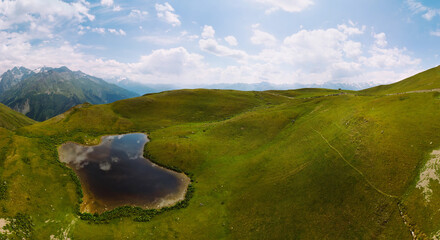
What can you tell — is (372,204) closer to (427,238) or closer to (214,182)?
(427,238)

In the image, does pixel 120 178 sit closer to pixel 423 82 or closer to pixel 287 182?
pixel 287 182

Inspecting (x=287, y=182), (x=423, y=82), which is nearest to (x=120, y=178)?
(x=287, y=182)

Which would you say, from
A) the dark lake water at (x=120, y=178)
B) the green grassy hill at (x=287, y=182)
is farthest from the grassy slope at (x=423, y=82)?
the dark lake water at (x=120, y=178)

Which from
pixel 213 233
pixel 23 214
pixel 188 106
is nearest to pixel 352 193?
pixel 213 233

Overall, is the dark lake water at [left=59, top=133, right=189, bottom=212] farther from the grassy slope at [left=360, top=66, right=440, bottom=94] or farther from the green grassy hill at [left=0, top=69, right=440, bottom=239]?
the grassy slope at [left=360, top=66, right=440, bottom=94]

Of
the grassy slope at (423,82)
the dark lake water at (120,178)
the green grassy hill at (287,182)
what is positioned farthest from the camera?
the grassy slope at (423,82)

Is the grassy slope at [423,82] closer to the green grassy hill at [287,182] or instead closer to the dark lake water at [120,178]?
the green grassy hill at [287,182]

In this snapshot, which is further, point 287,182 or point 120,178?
point 120,178
